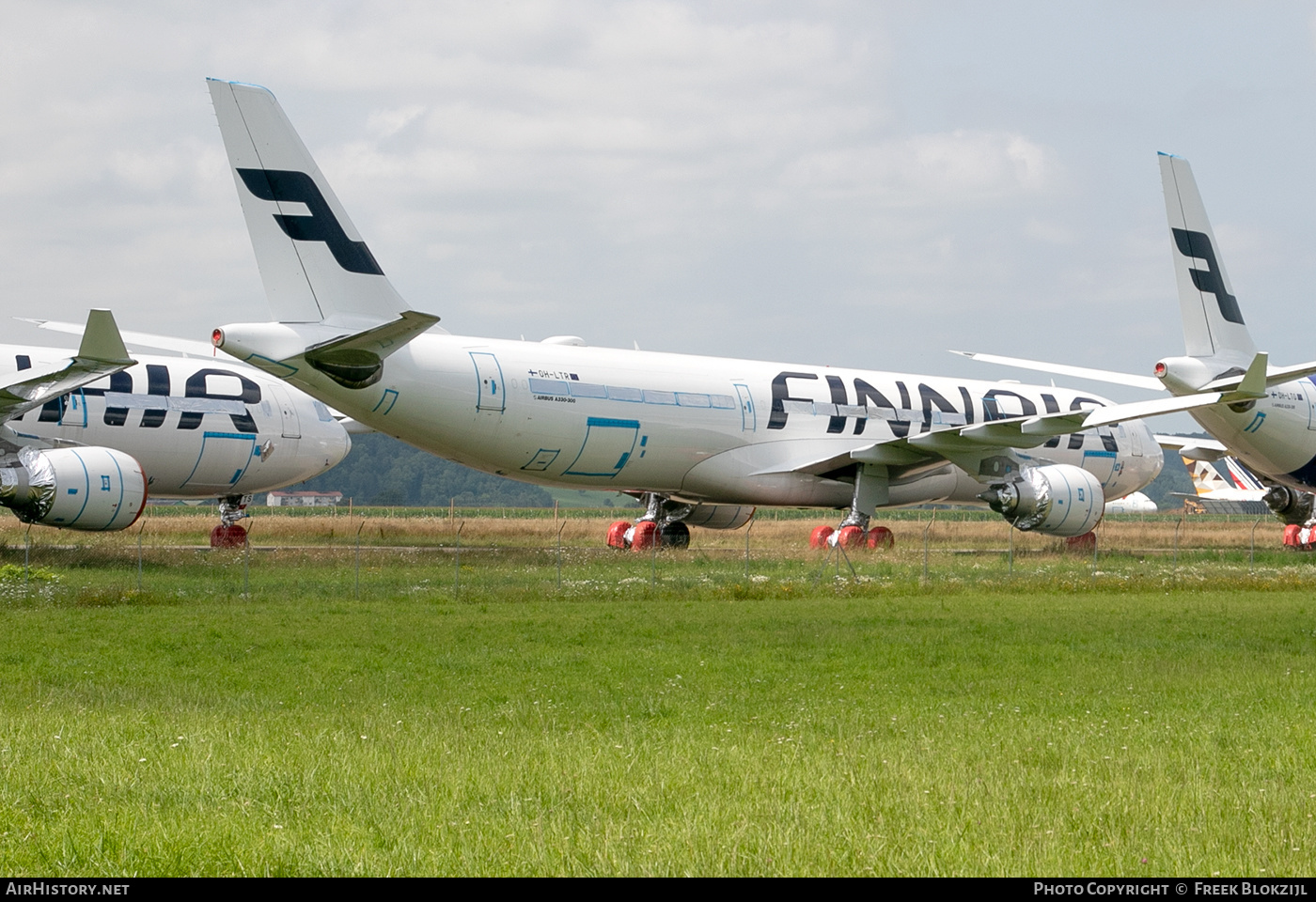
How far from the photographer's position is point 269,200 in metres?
24.1

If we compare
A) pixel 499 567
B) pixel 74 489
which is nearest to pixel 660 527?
pixel 499 567

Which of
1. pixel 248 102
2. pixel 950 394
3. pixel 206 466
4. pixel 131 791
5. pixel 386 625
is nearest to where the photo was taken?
pixel 131 791

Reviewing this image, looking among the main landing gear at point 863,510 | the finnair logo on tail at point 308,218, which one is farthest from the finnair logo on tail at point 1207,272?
the finnair logo on tail at point 308,218

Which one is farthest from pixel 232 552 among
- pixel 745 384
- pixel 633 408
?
pixel 745 384

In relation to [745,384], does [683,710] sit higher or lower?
lower

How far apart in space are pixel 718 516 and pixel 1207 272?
13.3 m

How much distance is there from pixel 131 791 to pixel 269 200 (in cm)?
1812

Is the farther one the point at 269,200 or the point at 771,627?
the point at 269,200

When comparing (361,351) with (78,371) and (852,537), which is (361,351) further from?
(852,537)

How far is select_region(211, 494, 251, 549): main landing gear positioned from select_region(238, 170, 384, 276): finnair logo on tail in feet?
35.9

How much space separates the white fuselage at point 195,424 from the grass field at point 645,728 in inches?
215

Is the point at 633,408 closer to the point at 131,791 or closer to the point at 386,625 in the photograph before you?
the point at 386,625

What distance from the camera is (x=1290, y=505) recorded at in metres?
42.9

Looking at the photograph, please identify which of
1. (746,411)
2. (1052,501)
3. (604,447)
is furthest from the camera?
(746,411)
